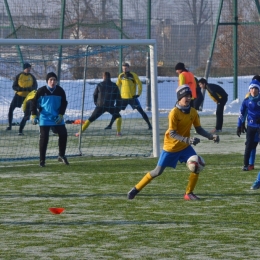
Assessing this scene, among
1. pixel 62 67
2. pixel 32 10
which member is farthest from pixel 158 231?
pixel 32 10

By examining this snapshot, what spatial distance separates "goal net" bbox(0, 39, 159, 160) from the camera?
636 inches

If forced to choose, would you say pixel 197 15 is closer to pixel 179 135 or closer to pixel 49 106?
pixel 49 106

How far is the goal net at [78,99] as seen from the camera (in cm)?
1616

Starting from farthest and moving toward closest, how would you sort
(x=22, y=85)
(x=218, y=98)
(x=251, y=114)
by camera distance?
(x=22, y=85) → (x=218, y=98) → (x=251, y=114)

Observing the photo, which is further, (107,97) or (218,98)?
(218,98)

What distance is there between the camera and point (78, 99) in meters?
27.5

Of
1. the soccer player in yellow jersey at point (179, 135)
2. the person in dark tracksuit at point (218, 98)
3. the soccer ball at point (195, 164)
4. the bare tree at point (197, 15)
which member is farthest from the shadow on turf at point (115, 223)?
the bare tree at point (197, 15)

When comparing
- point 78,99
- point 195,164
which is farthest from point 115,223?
point 78,99

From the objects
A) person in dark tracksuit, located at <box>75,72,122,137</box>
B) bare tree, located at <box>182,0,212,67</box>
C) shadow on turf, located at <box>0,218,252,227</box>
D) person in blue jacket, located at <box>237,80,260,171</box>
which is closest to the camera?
shadow on turf, located at <box>0,218,252,227</box>

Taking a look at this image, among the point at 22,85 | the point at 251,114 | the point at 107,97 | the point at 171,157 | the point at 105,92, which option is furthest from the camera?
the point at 22,85

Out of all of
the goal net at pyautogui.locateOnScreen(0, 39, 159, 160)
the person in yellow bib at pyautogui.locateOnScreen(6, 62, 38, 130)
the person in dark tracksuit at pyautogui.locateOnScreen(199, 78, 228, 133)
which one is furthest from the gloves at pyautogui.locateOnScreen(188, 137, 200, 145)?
the person in yellow bib at pyautogui.locateOnScreen(6, 62, 38, 130)

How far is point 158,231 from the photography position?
28.7ft

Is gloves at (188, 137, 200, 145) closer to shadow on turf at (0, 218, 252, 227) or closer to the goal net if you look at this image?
shadow on turf at (0, 218, 252, 227)

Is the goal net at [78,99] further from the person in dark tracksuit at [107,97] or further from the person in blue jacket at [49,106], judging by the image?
Answer: the person in blue jacket at [49,106]
